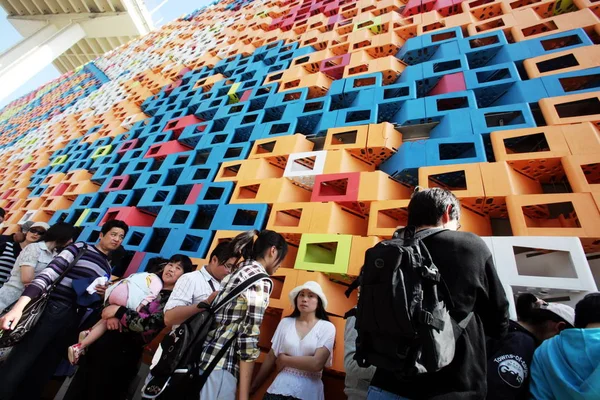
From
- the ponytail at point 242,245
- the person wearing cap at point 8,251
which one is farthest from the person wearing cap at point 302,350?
the person wearing cap at point 8,251

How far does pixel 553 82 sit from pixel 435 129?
104 centimetres

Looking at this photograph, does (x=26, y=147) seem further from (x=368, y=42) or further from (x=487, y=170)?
(x=487, y=170)

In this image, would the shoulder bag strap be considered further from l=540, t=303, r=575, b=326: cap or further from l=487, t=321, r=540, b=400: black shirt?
l=540, t=303, r=575, b=326: cap

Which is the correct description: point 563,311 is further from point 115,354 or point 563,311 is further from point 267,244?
point 115,354

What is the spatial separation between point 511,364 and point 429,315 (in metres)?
0.67

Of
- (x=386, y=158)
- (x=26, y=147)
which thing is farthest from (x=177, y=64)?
(x=386, y=158)

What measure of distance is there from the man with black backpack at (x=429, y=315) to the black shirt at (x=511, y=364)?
0.22 meters

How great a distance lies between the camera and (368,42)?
4938 mm

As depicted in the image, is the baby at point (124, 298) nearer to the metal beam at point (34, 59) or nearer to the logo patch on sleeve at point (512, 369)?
the logo patch on sleeve at point (512, 369)

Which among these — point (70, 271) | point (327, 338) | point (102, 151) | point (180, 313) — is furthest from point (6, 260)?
point (102, 151)

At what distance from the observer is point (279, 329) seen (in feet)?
6.65

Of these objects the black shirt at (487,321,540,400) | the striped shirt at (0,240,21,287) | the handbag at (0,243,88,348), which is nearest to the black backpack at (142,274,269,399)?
the black shirt at (487,321,540,400)

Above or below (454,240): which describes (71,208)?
below

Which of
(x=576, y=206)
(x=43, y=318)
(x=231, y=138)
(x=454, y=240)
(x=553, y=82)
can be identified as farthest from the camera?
(x=231, y=138)
